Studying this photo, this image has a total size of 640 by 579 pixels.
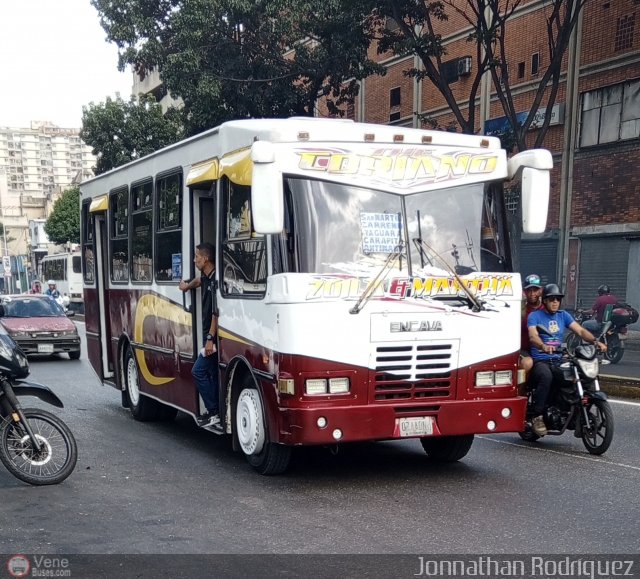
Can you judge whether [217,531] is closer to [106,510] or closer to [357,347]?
[106,510]

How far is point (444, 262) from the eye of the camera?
257 inches

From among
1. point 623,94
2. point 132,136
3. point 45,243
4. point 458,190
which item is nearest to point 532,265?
point 623,94

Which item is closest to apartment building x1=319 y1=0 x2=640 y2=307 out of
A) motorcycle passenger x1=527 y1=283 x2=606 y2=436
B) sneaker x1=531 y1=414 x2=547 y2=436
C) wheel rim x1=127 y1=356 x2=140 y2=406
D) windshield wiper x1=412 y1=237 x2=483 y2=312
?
wheel rim x1=127 y1=356 x2=140 y2=406

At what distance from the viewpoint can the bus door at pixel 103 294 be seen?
11.1 meters

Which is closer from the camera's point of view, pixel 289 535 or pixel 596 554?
pixel 596 554

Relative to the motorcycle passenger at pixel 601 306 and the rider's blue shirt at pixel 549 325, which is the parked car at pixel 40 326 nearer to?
the motorcycle passenger at pixel 601 306

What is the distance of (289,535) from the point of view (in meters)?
5.28

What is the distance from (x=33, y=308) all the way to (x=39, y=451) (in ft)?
43.7

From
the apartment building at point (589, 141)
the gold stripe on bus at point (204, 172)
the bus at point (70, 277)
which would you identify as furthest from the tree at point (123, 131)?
the gold stripe on bus at point (204, 172)

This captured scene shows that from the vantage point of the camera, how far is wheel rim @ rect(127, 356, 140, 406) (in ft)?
33.0

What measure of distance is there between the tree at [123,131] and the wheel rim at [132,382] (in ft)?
79.3

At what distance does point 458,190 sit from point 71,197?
68.2 m

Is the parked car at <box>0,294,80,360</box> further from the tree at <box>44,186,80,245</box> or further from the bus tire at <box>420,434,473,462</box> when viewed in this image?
the tree at <box>44,186,80,245</box>

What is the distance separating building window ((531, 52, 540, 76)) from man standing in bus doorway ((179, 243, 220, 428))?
20.3 meters
